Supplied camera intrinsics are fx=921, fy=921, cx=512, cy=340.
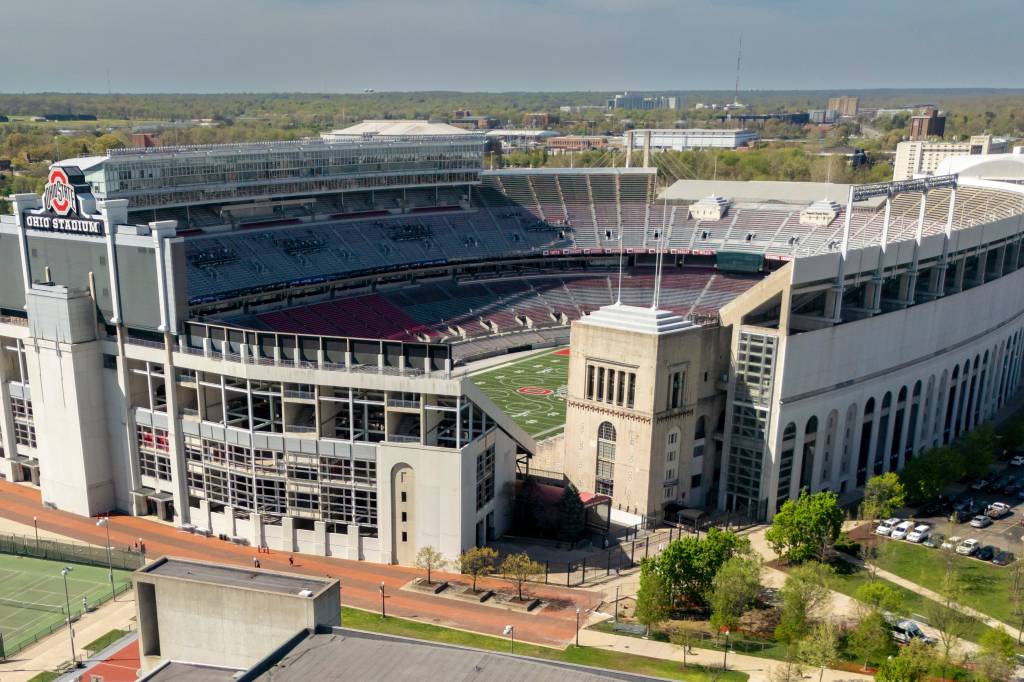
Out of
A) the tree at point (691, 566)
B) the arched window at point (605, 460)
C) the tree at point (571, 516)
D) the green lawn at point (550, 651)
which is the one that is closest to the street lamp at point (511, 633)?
the green lawn at point (550, 651)

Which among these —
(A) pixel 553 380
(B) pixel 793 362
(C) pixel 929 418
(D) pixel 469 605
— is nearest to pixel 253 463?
(D) pixel 469 605

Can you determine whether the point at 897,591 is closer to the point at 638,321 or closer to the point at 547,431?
the point at 638,321

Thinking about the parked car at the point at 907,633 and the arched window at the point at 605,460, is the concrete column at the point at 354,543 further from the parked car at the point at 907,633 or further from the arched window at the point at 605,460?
the parked car at the point at 907,633

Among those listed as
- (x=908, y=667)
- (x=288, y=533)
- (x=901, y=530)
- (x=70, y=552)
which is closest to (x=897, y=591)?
(x=908, y=667)

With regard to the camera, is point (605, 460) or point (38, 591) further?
point (605, 460)

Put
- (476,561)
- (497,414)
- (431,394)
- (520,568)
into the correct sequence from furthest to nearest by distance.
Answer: (497,414), (431,394), (476,561), (520,568)

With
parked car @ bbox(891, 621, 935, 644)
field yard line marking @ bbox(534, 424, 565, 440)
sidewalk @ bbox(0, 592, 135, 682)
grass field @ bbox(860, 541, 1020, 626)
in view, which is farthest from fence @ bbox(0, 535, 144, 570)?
grass field @ bbox(860, 541, 1020, 626)

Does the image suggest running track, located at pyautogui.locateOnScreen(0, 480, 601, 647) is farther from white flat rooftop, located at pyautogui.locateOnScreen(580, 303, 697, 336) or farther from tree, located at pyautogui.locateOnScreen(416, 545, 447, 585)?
white flat rooftop, located at pyautogui.locateOnScreen(580, 303, 697, 336)
